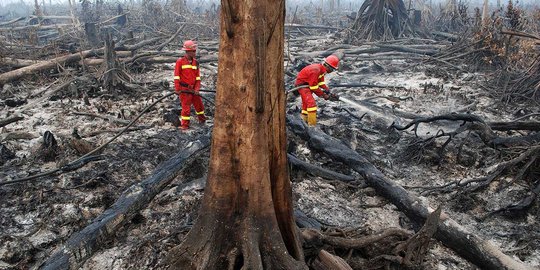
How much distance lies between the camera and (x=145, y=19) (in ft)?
70.5

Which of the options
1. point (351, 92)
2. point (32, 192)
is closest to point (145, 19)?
point (351, 92)

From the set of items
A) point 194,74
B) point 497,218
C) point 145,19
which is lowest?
point 497,218

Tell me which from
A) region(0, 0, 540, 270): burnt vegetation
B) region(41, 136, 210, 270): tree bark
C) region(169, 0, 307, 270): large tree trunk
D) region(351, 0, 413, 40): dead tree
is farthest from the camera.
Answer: region(351, 0, 413, 40): dead tree

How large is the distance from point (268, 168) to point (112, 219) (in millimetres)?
1823

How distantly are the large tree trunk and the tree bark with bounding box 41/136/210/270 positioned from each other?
1.03 m

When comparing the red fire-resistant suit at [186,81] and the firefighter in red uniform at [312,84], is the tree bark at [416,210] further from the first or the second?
the red fire-resistant suit at [186,81]

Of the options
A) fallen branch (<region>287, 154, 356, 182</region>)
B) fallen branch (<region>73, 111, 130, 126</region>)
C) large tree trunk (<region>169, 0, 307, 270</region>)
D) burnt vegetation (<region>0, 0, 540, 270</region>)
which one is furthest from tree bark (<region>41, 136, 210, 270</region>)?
fallen branch (<region>73, 111, 130, 126</region>)

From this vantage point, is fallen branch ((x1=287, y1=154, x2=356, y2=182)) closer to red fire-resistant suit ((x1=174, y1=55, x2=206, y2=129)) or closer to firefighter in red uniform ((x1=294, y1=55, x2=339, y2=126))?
firefighter in red uniform ((x1=294, y1=55, x2=339, y2=126))

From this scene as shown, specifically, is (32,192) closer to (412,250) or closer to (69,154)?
(69,154)

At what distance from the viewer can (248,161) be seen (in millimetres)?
2371

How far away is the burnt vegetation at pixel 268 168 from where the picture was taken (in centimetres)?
243

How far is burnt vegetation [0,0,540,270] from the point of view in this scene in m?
2.43

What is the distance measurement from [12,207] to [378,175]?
4.17m

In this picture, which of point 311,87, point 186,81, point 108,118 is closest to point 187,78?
point 186,81
